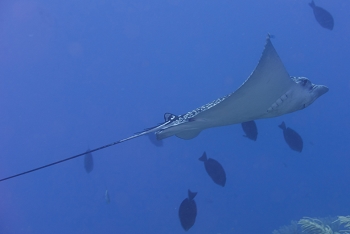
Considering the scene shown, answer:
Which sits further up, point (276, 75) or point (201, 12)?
point (201, 12)

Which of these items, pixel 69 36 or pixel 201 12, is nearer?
pixel 69 36

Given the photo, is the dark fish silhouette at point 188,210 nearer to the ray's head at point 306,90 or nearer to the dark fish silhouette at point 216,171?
the dark fish silhouette at point 216,171

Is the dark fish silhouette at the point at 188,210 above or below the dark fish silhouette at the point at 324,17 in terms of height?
below

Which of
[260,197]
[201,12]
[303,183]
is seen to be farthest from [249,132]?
[201,12]

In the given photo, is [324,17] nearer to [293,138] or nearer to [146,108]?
[293,138]

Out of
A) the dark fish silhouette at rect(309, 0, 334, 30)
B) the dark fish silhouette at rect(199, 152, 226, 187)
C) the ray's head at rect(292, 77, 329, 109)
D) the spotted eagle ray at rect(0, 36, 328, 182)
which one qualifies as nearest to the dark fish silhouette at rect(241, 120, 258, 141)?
the dark fish silhouette at rect(199, 152, 226, 187)

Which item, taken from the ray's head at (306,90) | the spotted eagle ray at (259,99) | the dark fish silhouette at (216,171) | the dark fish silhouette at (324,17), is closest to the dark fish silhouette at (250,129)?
the dark fish silhouette at (216,171)

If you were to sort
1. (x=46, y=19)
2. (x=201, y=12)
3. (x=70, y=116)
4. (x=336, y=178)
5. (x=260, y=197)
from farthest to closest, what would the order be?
(x=201, y=12) → (x=46, y=19) → (x=70, y=116) → (x=336, y=178) → (x=260, y=197)

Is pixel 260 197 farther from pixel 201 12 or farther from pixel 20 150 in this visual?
pixel 201 12

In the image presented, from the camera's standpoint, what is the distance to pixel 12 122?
44.0 metres

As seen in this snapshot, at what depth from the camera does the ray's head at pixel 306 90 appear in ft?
12.2

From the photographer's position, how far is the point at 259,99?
3693mm

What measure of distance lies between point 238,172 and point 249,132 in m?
23.6

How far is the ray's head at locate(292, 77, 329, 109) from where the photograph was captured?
3722 millimetres
